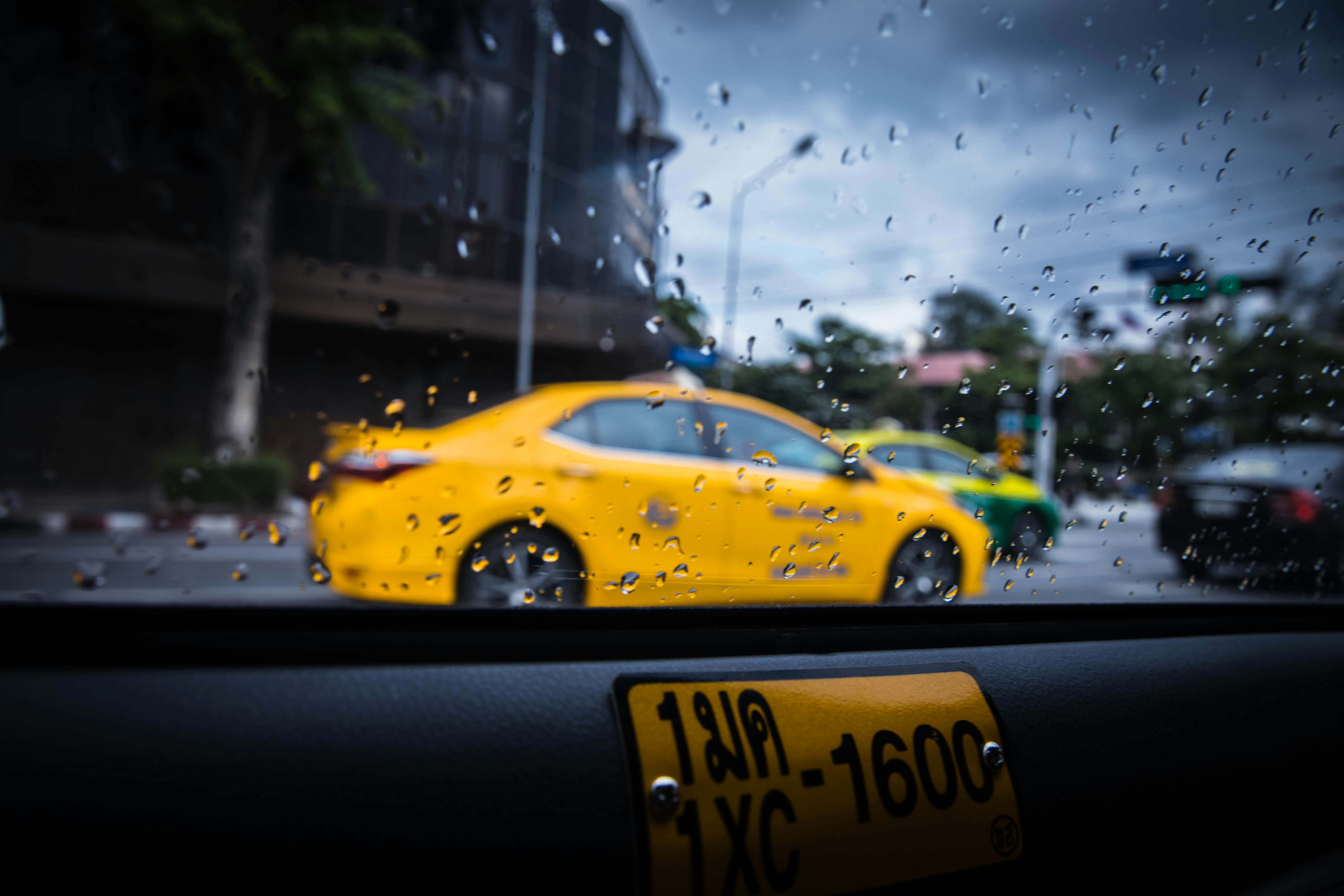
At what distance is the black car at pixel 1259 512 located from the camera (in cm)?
163

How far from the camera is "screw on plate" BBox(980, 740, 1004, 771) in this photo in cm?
112

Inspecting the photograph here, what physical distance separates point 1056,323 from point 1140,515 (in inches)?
16.2

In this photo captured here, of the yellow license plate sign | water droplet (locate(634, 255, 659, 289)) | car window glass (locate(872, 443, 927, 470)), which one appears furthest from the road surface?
water droplet (locate(634, 255, 659, 289))

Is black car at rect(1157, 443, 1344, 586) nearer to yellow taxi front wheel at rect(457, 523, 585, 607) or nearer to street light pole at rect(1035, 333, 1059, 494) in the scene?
street light pole at rect(1035, 333, 1059, 494)

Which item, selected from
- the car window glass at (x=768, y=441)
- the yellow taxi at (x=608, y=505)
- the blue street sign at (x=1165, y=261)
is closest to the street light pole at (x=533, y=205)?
the yellow taxi at (x=608, y=505)

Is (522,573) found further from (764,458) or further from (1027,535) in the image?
(1027,535)

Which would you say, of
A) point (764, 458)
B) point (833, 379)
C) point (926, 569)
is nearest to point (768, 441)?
point (764, 458)

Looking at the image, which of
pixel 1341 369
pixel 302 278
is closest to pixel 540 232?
pixel 302 278

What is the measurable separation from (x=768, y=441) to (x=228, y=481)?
2.39 ft

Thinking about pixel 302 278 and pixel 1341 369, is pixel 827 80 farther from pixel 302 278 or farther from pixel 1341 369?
pixel 1341 369

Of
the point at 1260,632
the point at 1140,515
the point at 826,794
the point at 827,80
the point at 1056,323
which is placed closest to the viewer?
the point at 826,794

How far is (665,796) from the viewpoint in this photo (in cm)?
90

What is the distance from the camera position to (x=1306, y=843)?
1414 millimetres

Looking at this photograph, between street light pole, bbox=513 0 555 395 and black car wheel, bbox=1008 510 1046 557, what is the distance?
811 mm
